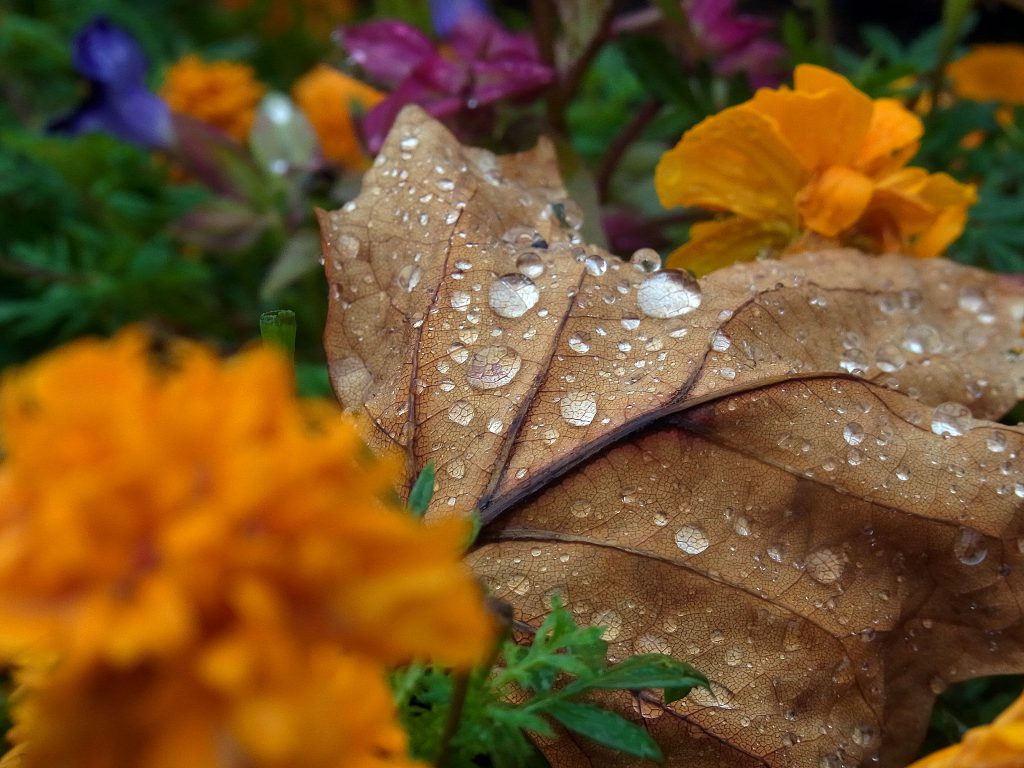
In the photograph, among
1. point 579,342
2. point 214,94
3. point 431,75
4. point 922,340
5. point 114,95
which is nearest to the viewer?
point 579,342

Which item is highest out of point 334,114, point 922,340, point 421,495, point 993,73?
point 421,495

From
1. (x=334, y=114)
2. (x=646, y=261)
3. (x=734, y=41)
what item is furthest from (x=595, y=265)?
(x=334, y=114)

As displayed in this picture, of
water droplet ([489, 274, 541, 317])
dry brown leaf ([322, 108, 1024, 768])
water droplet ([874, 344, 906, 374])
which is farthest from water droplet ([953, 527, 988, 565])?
water droplet ([489, 274, 541, 317])

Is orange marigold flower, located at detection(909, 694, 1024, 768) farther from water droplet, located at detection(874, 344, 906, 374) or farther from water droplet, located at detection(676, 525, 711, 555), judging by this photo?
water droplet, located at detection(874, 344, 906, 374)

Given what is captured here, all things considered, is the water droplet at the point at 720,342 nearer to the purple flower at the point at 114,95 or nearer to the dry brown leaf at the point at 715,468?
the dry brown leaf at the point at 715,468

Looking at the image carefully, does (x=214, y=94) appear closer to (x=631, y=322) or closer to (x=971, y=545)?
(x=631, y=322)

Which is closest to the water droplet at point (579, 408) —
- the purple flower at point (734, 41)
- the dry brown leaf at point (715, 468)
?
the dry brown leaf at point (715, 468)
